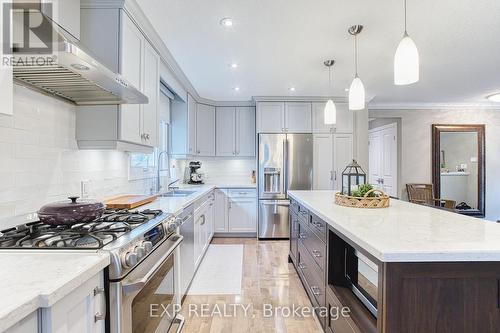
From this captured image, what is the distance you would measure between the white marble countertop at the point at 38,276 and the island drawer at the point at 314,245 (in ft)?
4.81

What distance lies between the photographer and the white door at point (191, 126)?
449 centimetres

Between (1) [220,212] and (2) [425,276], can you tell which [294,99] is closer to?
(1) [220,212]

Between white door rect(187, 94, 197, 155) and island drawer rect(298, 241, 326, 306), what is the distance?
247cm

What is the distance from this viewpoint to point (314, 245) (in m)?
2.29

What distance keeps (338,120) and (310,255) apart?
3.10 metres

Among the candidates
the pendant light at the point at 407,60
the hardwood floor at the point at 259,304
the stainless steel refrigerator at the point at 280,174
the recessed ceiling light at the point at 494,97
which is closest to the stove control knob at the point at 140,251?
the hardwood floor at the point at 259,304

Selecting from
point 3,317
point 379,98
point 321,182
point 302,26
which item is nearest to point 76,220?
point 3,317

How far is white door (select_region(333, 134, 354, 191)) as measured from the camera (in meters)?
4.88

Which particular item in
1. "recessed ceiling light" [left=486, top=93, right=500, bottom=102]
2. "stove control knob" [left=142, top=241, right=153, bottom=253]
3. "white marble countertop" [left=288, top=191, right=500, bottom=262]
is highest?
"recessed ceiling light" [left=486, top=93, right=500, bottom=102]

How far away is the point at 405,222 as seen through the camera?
1.64 meters

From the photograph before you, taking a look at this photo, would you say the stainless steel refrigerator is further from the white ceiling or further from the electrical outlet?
the electrical outlet

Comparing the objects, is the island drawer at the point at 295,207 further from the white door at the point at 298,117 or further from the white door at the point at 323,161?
the white door at the point at 298,117

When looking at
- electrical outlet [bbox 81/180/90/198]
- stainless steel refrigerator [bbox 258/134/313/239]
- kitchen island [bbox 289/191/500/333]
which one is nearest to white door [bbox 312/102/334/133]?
stainless steel refrigerator [bbox 258/134/313/239]

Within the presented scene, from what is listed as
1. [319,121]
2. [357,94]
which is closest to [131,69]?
[357,94]
